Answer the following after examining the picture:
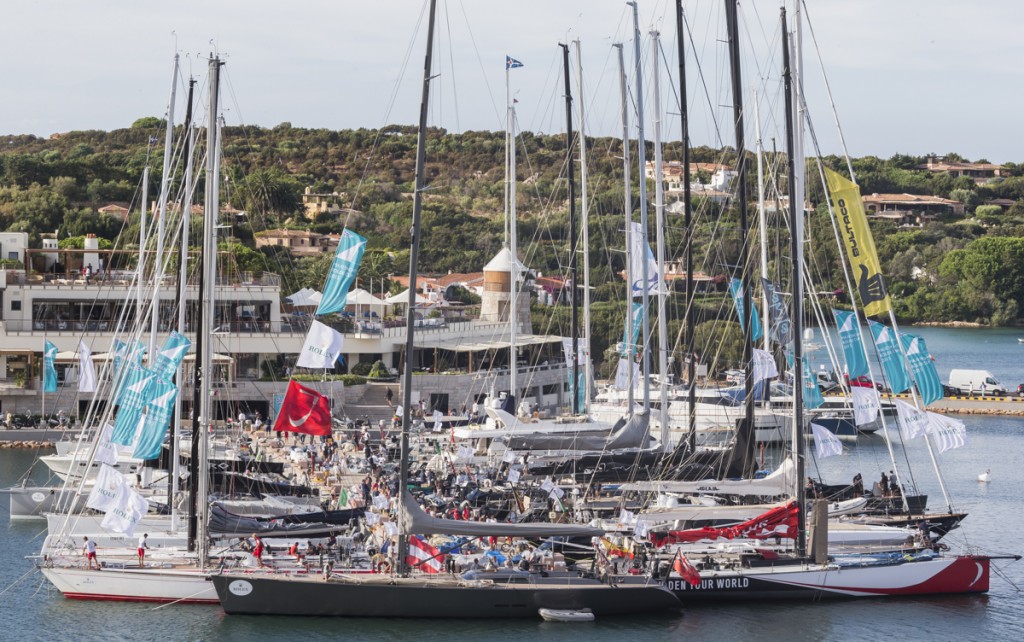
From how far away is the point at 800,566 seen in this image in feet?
119

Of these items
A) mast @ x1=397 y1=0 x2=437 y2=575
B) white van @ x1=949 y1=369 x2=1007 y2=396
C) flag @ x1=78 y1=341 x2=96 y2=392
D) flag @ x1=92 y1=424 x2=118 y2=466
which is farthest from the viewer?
white van @ x1=949 y1=369 x2=1007 y2=396

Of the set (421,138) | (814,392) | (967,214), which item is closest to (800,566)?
(421,138)

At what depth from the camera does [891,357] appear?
4325 centimetres

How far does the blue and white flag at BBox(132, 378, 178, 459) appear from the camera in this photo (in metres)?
37.7

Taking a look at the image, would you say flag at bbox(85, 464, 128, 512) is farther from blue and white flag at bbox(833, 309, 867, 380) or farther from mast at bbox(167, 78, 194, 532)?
blue and white flag at bbox(833, 309, 867, 380)

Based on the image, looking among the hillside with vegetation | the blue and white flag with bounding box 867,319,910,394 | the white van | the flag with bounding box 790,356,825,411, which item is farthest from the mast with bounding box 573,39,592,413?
the white van

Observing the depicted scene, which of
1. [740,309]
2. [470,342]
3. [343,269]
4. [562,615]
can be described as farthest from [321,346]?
[470,342]

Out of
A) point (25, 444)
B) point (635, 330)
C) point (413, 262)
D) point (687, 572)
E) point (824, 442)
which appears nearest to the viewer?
point (413, 262)

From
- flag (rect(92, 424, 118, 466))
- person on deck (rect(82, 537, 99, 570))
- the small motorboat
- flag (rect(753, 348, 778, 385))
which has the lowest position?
the small motorboat

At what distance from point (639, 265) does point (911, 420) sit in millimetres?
12376

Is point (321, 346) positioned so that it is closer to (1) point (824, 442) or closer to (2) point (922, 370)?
(1) point (824, 442)

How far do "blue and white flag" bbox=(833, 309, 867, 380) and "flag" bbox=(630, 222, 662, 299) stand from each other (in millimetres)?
6779

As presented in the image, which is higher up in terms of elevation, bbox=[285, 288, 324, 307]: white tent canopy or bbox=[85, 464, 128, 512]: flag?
bbox=[285, 288, 324, 307]: white tent canopy

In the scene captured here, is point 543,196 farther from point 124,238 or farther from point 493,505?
point 493,505
